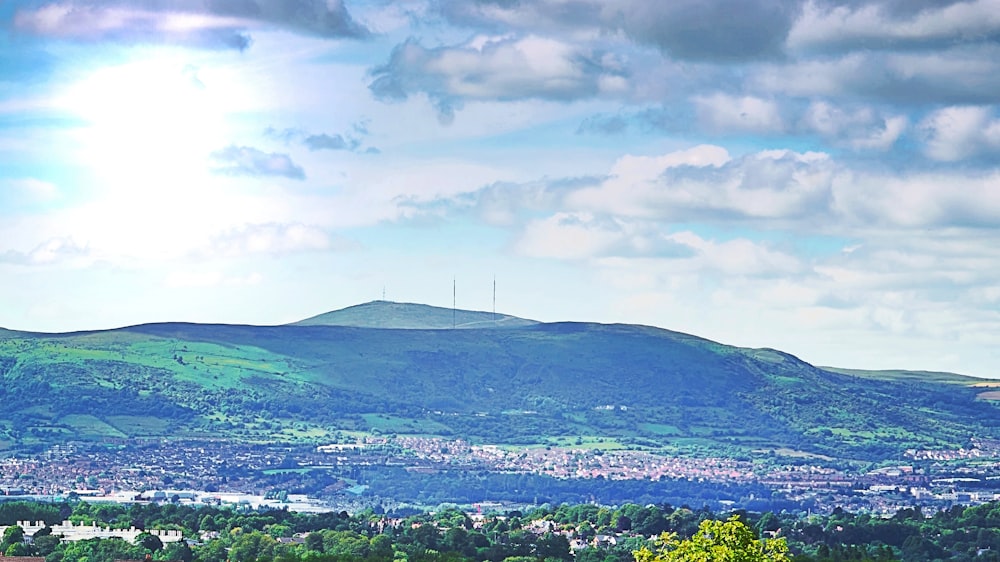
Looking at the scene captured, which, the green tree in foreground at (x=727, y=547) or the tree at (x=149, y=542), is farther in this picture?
the tree at (x=149, y=542)

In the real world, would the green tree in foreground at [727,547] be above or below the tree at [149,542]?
above

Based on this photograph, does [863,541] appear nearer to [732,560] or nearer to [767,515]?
[767,515]

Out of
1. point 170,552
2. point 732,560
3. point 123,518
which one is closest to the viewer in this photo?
point 732,560

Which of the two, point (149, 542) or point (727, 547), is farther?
point (149, 542)

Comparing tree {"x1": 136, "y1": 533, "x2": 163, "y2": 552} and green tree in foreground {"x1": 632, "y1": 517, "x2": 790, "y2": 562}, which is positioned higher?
green tree in foreground {"x1": 632, "y1": 517, "x2": 790, "y2": 562}

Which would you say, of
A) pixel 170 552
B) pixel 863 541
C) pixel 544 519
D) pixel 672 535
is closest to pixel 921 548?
pixel 863 541

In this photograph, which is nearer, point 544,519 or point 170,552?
point 170,552

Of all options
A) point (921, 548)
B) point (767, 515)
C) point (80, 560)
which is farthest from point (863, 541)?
point (80, 560)

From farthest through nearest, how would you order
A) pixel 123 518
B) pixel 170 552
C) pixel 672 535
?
pixel 123 518 < pixel 170 552 < pixel 672 535

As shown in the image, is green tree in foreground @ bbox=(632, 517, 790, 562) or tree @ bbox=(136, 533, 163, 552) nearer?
green tree in foreground @ bbox=(632, 517, 790, 562)

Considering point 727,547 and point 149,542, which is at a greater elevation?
point 727,547

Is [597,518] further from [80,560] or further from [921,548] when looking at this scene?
[80,560]
